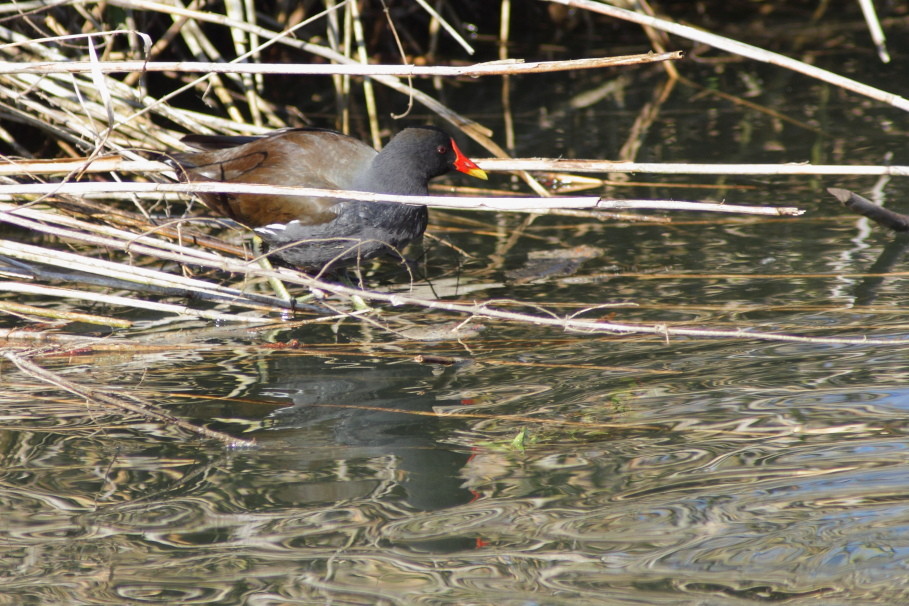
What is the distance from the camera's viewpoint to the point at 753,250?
3.38 m

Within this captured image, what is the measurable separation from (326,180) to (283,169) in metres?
0.14

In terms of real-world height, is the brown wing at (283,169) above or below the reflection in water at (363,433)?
above

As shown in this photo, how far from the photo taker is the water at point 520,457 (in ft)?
5.88

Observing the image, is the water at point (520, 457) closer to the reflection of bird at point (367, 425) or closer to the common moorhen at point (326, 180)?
the reflection of bird at point (367, 425)

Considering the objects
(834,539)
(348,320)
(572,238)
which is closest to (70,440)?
(348,320)

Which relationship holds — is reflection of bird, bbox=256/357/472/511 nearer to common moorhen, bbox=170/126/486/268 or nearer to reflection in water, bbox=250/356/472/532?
reflection in water, bbox=250/356/472/532

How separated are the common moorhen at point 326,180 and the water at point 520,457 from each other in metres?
0.29

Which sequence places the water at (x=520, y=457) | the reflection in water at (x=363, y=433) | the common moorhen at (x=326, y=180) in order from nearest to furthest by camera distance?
the water at (x=520, y=457)
the reflection in water at (x=363, y=433)
the common moorhen at (x=326, y=180)

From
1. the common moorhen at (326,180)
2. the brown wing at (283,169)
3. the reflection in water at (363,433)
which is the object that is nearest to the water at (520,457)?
the reflection in water at (363,433)

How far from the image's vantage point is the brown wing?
10.5ft

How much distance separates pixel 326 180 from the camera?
127 inches

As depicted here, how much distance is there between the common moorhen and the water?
0.29 metres

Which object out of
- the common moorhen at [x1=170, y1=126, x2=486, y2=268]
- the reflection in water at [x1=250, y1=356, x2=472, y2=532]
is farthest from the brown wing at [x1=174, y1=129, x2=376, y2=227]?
the reflection in water at [x1=250, y1=356, x2=472, y2=532]

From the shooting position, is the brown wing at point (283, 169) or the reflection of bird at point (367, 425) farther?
the brown wing at point (283, 169)
